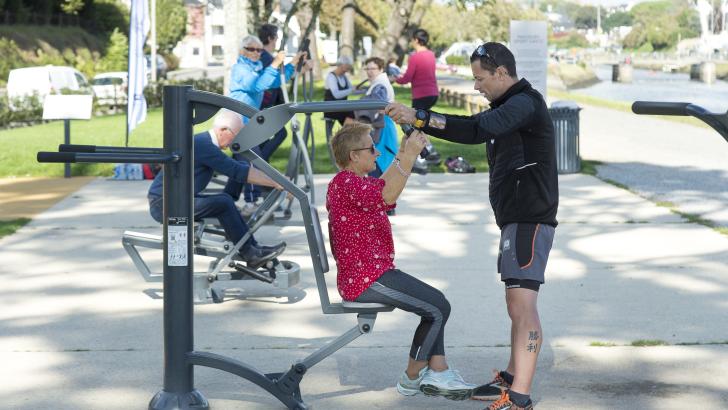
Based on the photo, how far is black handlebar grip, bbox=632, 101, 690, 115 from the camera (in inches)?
162

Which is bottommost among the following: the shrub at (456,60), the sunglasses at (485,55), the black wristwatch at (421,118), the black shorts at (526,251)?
the black shorts at (526,251)

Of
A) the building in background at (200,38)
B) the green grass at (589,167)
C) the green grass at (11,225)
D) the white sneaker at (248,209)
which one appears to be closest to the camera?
the green grass at (11,225)

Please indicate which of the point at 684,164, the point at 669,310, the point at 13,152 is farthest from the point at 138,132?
the point at 669,310

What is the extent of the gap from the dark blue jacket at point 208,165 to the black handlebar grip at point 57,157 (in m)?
2.73

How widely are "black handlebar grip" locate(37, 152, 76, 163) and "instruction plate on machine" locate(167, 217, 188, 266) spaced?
20.7 inches

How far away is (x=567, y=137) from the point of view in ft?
49.0

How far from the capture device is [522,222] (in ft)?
16.1

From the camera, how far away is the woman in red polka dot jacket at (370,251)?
4930 mm

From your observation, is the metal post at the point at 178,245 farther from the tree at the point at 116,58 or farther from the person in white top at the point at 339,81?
the tree at the point at 116,58

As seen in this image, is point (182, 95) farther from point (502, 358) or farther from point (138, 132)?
point (138, 132)

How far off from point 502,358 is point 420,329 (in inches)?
40.4

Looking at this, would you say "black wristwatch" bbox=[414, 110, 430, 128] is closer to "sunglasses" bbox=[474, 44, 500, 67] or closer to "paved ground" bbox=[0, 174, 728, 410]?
"sunglasses" bbox=[474, 44, 500, 67]

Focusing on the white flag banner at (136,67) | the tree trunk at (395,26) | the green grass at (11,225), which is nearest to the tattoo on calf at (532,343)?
the green grass at (11,225)

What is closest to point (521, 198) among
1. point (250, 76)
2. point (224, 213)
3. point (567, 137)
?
point (224, 213)
